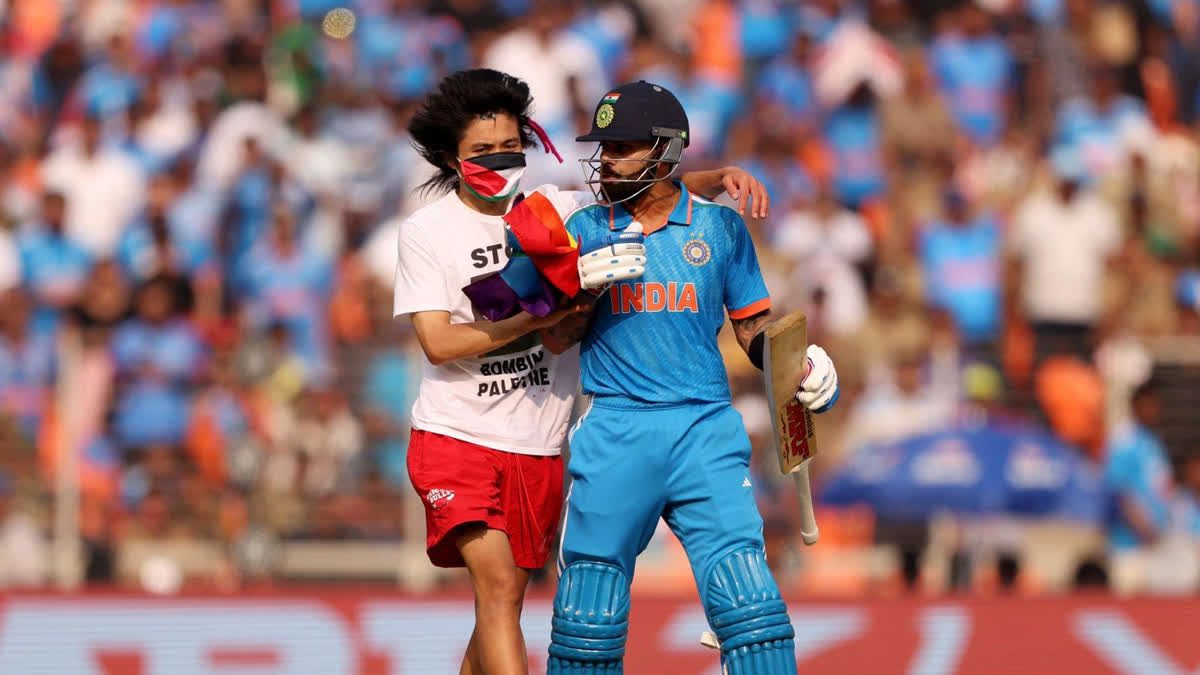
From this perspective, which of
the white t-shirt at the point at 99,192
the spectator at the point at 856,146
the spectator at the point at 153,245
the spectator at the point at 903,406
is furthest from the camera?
the spectator at the point at 856,146

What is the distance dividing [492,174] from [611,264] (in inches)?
33.3

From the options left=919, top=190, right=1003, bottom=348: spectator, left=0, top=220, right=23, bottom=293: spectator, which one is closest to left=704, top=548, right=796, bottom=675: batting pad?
left=919, top=190, right=1003, bottom=348: spectator

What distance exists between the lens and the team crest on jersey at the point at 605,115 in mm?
6371

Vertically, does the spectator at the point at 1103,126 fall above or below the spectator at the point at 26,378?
above

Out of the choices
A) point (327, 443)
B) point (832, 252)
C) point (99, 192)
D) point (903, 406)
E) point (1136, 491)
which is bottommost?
point (1136, 491)

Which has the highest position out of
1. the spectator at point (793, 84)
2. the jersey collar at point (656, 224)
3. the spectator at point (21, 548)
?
the spectator at point (793, 84)

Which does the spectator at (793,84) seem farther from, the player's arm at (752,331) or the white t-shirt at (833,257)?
the player's arm at (752,331)

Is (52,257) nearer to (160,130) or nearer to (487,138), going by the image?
(160,130)

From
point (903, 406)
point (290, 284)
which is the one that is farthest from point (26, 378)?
point (903, 406)

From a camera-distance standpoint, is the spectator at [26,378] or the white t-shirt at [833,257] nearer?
the spectator at [26,378]

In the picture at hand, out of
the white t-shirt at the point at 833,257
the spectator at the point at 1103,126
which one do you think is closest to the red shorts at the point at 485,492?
the white t-shirt at the point at 833,257

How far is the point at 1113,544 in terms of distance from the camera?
1208cm

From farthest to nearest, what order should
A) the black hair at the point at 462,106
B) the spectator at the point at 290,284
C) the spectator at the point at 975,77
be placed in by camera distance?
the spectator at the point at 975,77 < the spectator at the point at 290,284 < the black hair at the point at 462,106

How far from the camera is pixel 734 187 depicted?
21.7 ft
